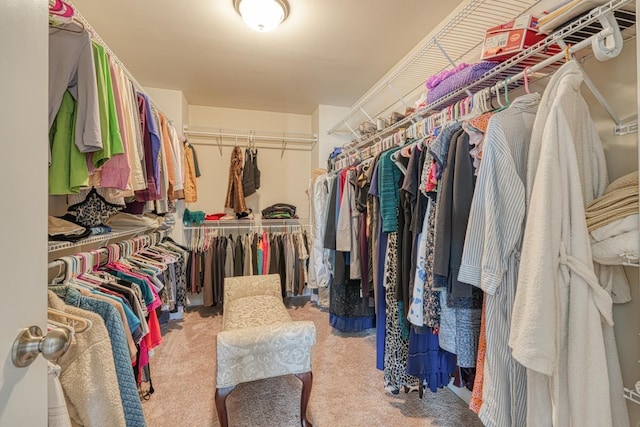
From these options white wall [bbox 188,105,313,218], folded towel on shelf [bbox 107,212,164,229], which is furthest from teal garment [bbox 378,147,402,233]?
white wall [bbox 188,105,313,218]

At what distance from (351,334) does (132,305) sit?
195cm

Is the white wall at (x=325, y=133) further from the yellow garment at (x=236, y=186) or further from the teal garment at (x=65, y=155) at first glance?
the teal garment at (x=65, y=155)

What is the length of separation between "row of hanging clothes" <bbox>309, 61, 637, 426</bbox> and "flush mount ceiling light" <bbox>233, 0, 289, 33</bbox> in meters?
1.23

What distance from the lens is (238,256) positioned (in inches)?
131

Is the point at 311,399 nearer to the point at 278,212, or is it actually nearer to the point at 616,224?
the point at 616,224

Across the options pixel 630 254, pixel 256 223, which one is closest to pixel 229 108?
pixel 256 223

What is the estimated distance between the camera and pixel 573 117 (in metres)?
0.90

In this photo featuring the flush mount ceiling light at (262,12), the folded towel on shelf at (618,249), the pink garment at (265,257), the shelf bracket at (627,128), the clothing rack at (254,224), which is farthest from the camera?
the clothing rack at (254,224)

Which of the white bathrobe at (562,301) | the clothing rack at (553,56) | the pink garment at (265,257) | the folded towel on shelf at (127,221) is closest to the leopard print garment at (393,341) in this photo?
the white bathrobe at (562,301)

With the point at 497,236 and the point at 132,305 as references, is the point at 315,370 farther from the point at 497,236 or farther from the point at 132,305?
the point at 497,236

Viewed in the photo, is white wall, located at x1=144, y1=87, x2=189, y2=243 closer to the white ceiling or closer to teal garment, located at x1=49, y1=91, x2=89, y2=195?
the white ceiling

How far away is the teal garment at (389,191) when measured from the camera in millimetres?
1597

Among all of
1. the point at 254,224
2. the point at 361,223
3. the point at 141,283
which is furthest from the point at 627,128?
the point at 254,224

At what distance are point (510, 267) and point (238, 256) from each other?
285cm
